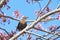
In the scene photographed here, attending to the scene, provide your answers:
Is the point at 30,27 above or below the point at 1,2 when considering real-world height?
below

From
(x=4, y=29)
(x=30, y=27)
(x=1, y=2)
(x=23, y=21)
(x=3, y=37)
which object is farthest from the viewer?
(x=3, y=37)

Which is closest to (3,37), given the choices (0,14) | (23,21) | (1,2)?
(23,21)

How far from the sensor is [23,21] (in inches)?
224

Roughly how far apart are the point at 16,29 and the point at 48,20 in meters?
1.62

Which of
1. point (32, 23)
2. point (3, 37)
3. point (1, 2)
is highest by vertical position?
point (1, 2)

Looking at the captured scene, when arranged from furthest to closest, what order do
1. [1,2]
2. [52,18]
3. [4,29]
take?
1. [4,29]
2. [52,18]
3. [1,2]

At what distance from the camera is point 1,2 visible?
4000mm

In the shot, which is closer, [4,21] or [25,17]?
[25,17]

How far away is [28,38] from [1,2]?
2.46 metres

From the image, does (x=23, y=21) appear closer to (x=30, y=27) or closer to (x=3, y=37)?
(x=3, y=37)

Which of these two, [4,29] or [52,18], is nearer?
[52,18]

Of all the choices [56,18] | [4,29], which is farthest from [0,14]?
[56,18]

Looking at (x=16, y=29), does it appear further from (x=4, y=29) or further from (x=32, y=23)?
(x=32, y=23)

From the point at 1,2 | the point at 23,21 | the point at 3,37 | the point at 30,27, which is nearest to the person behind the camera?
the point at 1,2
